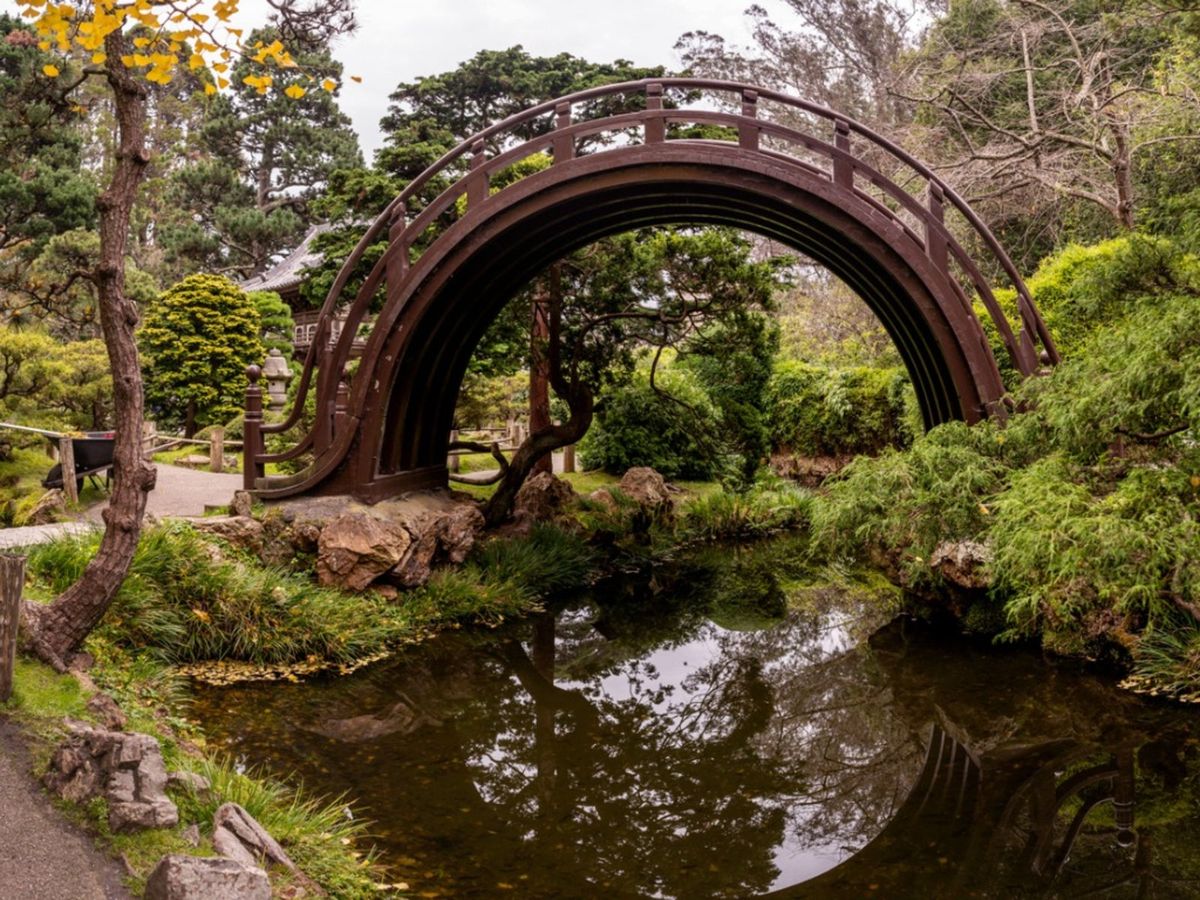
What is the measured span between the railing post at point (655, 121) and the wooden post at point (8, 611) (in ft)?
19.3

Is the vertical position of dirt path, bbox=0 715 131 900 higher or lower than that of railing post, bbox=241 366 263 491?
lower

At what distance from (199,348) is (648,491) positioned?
34.2ft

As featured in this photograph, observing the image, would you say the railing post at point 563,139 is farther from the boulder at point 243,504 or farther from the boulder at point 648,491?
the boulder at point 648,491

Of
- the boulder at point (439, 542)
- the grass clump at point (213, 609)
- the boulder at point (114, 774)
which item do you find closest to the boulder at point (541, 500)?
the boulder at point (439, 542)

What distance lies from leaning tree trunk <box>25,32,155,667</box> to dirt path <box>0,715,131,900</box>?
1.43 meters

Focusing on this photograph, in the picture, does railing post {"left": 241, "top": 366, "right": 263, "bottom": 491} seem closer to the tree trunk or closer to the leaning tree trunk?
the leaning tree trunk

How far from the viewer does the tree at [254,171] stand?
2814 cm

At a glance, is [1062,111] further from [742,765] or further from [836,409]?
[742,765]

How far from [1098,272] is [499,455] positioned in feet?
24.1

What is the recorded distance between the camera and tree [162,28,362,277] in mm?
28141

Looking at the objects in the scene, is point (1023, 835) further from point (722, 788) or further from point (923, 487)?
point (923, 487)

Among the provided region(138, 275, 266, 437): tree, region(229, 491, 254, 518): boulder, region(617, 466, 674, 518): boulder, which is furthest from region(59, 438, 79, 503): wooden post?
region(138, 275, 266, 437): tree

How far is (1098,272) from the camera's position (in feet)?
20.4

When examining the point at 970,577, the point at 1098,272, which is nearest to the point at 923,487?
the point at 970,577
